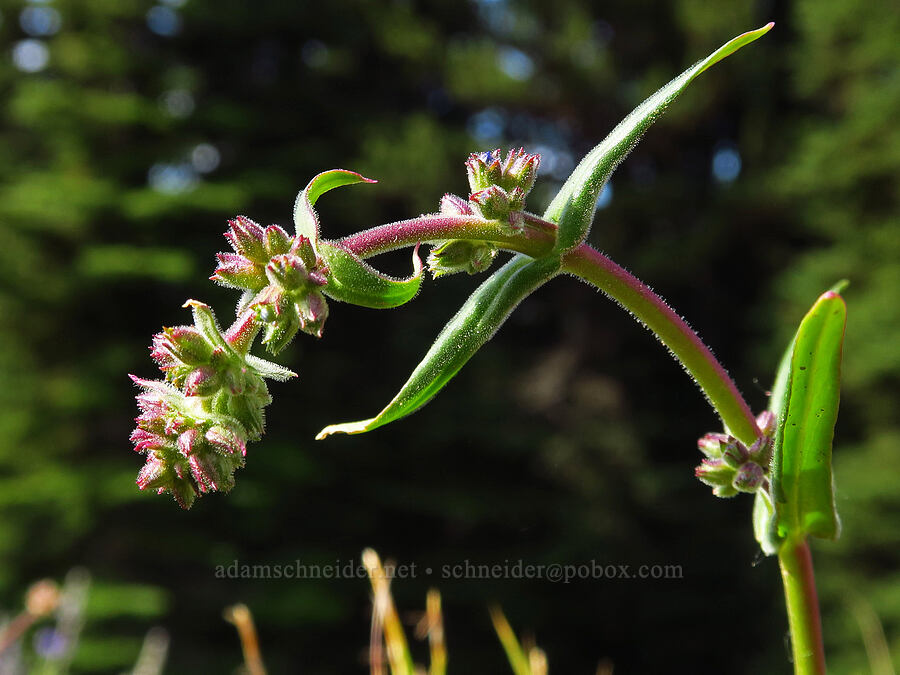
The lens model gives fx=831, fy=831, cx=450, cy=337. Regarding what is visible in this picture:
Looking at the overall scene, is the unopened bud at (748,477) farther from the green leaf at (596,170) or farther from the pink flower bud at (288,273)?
the pink flower bud at (288,273)

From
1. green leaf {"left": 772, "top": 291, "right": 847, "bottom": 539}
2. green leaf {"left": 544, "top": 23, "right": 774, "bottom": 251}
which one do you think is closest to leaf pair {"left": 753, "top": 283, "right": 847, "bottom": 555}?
green leaf {"left": 772, "top": 291, "right": 847, "bottom": 539}

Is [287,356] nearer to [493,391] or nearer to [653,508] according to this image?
[493,391]

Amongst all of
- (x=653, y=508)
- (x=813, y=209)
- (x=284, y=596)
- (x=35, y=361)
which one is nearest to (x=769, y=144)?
(x=813, y=209)

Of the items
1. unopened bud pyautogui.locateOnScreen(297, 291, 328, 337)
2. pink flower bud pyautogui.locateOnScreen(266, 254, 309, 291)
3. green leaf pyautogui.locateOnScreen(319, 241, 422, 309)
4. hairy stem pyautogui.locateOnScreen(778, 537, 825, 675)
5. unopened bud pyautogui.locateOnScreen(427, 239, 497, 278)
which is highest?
unopened bud pyautogui.locateOnScreen(427, 239, 497, 278)

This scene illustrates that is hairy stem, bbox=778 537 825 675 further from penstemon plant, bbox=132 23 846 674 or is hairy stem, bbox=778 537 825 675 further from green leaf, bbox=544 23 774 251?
green leaf, bbox=544 23 774 251

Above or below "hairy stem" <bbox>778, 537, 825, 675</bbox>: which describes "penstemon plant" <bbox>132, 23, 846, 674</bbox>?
above

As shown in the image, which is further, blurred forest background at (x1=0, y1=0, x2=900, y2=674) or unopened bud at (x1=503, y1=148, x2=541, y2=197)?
blurred forest background at (x1=0, y1=0, x2=900, y2=674)

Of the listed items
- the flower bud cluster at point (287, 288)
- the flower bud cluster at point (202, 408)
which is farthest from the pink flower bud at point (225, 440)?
the flower bud cluster at point (287, 288)

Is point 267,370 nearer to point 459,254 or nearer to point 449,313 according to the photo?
point 459,254
